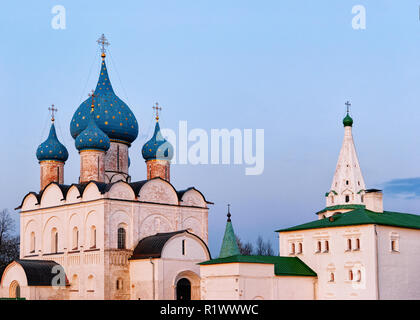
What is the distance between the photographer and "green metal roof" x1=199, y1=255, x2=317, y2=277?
28844 millimetres

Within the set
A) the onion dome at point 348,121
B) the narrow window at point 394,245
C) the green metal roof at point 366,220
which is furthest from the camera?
the onion dome at point 348,121

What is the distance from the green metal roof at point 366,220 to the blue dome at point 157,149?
9043 mm

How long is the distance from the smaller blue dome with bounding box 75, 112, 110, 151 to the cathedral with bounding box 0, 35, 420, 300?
0.18 feet

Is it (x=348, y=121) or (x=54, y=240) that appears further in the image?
(x=348, y=121)

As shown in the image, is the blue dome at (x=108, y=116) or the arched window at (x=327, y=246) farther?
the blue dome at (x=108, y=116)

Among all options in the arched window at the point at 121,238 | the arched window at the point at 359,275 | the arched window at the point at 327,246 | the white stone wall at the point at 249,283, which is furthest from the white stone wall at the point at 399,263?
the arched window at the point at 121,238

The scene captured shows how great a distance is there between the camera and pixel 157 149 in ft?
127

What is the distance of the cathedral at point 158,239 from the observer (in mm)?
29172

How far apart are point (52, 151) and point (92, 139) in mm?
4177

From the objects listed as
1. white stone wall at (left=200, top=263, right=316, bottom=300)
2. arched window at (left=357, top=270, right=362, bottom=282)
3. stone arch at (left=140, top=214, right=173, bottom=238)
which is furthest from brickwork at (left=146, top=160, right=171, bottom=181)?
arched window at (left=357, top=270, right=362, bottom=282)

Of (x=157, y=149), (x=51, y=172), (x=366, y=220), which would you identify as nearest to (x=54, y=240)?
(x=51, y=172)

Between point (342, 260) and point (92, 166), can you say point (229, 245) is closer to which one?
point (342, 260)

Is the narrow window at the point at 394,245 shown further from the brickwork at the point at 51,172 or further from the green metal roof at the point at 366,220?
the brickwork at the point at 51,172
